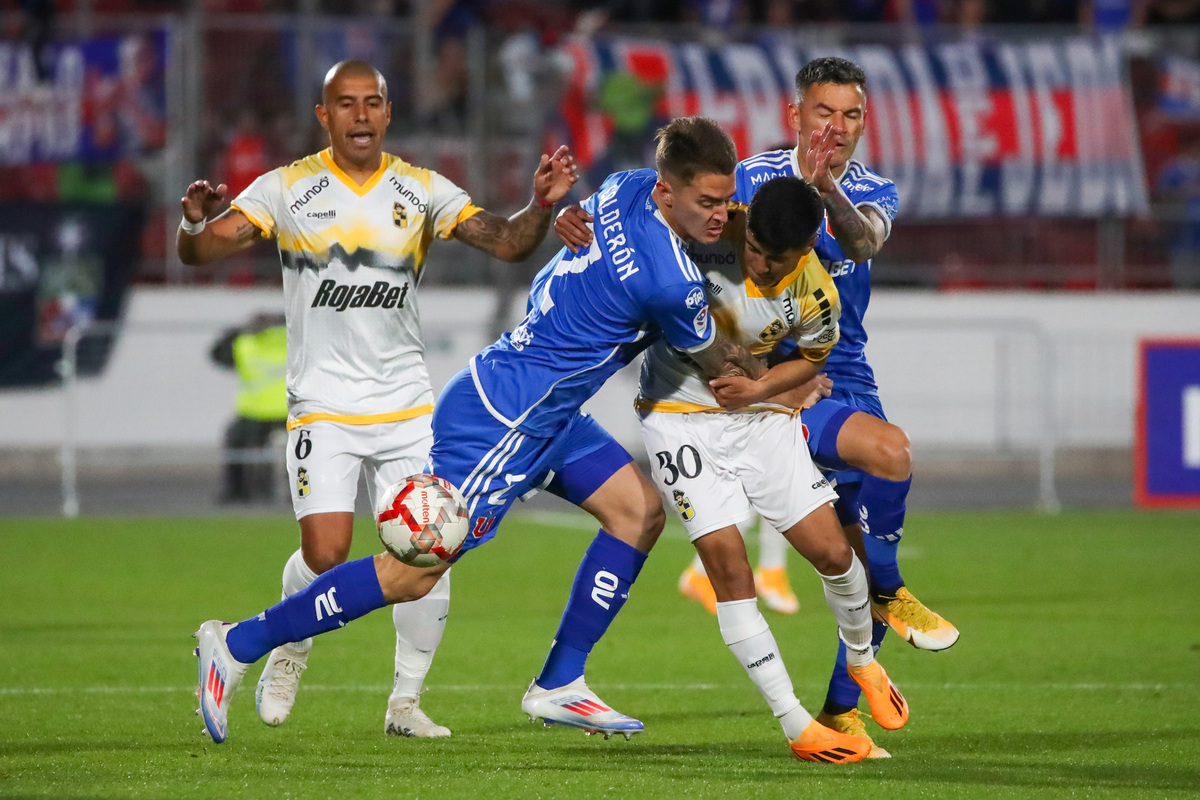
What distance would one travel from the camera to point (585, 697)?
20.0ft

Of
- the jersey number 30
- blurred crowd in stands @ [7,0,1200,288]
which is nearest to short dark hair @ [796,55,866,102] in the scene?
the jersey number 30

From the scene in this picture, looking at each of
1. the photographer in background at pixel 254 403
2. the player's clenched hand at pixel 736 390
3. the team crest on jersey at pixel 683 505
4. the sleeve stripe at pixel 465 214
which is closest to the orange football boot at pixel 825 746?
the team crest on jersey at pixel 683 505

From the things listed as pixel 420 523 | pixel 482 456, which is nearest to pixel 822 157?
pixel 482 456

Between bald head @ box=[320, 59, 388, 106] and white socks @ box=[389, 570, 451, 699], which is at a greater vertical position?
bald head @ box=[320, 59, 388, 106]

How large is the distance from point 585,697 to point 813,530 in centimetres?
107

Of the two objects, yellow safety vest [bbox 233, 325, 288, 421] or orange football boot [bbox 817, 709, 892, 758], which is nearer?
orange football boot [bbox 817, 709, 892, 758]

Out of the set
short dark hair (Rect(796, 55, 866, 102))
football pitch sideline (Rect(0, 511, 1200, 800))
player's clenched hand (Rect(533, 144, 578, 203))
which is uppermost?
short dark hair (Rect(796, 55, 866, 102))

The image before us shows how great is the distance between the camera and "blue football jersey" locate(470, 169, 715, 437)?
5566 millimetres

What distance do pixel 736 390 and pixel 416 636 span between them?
1621 millimetres

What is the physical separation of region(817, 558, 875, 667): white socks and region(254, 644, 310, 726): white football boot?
1982 millimetres

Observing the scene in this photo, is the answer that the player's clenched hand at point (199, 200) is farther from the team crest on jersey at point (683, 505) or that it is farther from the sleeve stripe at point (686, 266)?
the team crest on jersey at point (683, 505)

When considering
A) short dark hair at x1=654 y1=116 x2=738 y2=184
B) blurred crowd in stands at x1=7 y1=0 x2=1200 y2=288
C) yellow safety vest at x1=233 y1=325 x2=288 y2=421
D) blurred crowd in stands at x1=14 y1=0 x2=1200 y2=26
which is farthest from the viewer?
blurred crowd in stands at x1=14 y1=0 x2=1200 y2=26

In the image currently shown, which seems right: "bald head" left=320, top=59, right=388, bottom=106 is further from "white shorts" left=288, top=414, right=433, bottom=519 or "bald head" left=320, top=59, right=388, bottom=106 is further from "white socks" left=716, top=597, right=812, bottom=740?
"white socks" left=716, top=597, right=812, bottom=740

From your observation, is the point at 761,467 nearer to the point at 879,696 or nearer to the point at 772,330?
the point at 772,330
